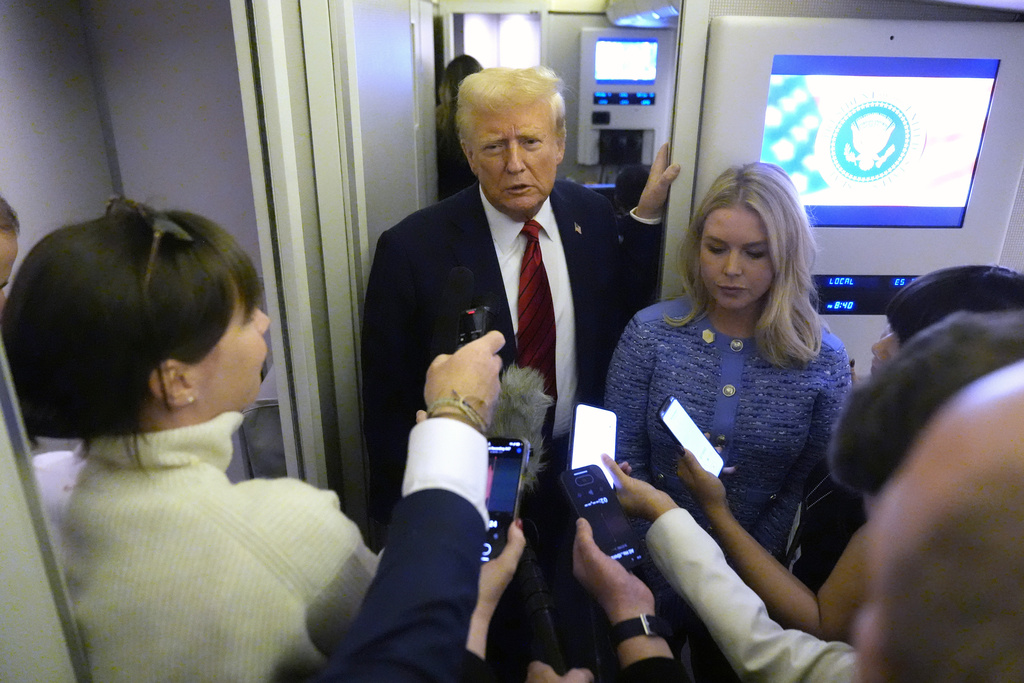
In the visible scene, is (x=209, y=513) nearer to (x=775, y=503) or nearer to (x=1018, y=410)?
(x=1018, y=410)

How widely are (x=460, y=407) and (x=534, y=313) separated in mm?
886

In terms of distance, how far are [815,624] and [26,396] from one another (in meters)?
1.21

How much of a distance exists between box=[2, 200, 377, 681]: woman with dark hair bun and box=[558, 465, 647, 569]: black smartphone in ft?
1.73

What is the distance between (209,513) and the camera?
68 centimetres

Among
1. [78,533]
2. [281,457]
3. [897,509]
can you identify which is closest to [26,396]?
[78,533]

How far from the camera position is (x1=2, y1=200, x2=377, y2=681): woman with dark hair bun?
65cm

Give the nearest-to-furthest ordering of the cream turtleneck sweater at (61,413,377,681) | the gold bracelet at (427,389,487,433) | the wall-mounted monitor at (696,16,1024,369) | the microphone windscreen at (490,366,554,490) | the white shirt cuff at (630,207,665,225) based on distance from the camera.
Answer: the cream turtleneck sweater at (61,413,377,681) → the gold bracelet at (427,389,487,433) → the microphone windscreen at (490,366,554,490) → the wall-mounted monitor at (696,16,1024,369) → the white shirt cuff at (630,207,665,225)

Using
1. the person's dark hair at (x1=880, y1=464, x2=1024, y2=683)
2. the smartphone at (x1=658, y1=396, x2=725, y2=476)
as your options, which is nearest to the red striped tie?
the smartphone at (x1=658, y1=396, x2=725, y2=476)

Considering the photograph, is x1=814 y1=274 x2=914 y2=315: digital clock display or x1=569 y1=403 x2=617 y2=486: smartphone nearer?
x1=569 y1=403 x2=617 y2=486: smartphone

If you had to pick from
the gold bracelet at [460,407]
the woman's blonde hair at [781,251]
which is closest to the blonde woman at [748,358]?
the woman's blonde hair at [781,251]

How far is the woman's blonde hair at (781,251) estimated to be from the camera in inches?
54.8

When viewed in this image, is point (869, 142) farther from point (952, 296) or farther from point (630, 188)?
point (630, 188)

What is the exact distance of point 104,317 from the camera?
639 millimetres

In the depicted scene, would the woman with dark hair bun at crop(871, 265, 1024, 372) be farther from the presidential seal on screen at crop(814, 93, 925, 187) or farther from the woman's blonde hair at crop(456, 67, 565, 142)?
the woman's blonde hair at crop(456, 67, 565, 142)
